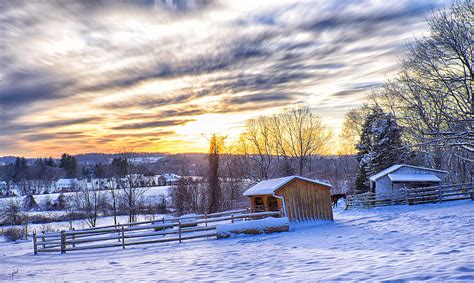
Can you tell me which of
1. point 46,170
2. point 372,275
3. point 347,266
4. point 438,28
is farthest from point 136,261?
point 46,170

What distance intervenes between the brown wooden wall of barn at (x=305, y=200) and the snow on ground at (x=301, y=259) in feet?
14.1

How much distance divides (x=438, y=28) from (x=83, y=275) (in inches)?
701

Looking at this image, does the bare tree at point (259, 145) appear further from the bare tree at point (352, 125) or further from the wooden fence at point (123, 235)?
the wooden fence at point (123, 235)

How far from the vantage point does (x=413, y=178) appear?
28438 millimetres

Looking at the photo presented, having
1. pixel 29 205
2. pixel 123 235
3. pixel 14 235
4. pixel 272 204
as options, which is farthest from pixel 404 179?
pixel 29 205

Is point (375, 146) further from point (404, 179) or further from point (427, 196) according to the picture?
point (427, 196)

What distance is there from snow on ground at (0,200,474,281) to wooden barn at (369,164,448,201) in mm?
12808

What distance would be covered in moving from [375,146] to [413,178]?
35.3 feet

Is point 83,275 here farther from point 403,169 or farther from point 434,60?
point 403,169

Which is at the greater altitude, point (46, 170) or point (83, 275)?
point (46, 170)

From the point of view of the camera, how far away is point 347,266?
808 cm

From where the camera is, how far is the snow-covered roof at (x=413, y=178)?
28156 mm

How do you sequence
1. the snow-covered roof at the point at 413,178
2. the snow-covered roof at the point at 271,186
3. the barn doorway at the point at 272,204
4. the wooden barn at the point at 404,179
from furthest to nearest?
the wooden barn at the point at 404,179, the snow-covered roof at the point at 413,178, the barn doorway at the point at 272,204, the snow-covered roof at the point at 271,186

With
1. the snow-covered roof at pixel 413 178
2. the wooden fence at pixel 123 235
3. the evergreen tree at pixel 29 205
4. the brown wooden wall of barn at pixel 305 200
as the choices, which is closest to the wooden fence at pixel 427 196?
the snow-covered roof at pixel 413 178
